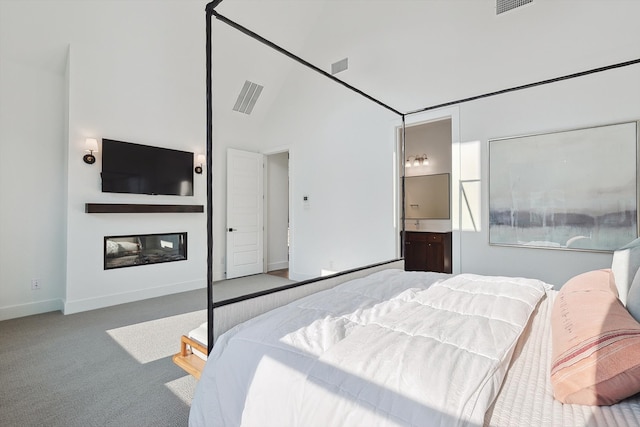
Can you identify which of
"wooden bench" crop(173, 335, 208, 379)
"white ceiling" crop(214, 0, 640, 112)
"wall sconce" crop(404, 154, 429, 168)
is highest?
"white ceiling" crop(214, 0, 640, 112)

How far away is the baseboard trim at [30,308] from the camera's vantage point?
3.50 meters

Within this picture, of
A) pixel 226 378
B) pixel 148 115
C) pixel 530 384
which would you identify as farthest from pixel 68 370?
pixel 148 115

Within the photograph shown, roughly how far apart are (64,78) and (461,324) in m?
4.98

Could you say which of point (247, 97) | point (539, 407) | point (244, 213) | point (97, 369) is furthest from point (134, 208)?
point (539, 407)

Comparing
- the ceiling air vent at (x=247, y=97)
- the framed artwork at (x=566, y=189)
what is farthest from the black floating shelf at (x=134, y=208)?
the framed artwork at (x=566, y=189)

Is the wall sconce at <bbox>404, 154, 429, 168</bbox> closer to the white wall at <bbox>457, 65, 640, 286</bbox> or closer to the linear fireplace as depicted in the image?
the white wall at <bbox>457, 65, 640, 286</bbox>

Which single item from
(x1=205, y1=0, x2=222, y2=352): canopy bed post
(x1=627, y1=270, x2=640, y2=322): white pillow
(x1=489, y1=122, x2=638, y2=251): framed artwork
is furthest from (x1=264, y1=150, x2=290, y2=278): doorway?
(x1=627, y1=270, x2=640, y2=322): white pillow

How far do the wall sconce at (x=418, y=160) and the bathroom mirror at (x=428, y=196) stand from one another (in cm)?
23

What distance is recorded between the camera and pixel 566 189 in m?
2.87

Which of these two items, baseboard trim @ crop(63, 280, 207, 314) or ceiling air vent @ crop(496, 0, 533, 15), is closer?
ceiling air vent @ crop(496, 0, 533, 15)

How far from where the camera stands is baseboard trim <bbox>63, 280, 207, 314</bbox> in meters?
3.66

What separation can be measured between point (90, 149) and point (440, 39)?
14.0 ft

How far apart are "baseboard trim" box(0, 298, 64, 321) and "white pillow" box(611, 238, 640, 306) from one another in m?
5.02

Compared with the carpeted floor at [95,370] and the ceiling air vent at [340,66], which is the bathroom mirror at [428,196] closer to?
the ceiling air vent at [340,66]
